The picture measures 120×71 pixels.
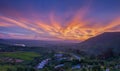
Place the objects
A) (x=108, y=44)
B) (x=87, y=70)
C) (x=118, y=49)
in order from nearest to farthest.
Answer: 1. (x=87, y=70)
2. (x=118, y=49)
3. (x=108, y=44)

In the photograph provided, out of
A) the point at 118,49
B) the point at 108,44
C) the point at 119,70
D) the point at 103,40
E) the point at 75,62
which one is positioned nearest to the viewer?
the point at 119,70

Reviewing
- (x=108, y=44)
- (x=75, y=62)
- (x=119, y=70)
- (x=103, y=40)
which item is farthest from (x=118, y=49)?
(x=119, y=70)

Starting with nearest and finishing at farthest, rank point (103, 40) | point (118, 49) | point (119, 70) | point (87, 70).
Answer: point (87, 70)
point (119, 70)
point (118, 49)
point (103, 40)

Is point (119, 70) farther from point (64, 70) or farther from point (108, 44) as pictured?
point (108, 44)

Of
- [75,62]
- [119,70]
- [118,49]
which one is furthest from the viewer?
[118,49]

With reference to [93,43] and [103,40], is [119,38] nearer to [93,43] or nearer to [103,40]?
[103,40]

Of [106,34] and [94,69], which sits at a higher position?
[106,34]

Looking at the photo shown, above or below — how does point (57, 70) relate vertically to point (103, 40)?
below

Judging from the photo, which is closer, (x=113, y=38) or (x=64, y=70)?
(x=64, y=70)

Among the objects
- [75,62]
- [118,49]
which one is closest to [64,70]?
[75,62]
